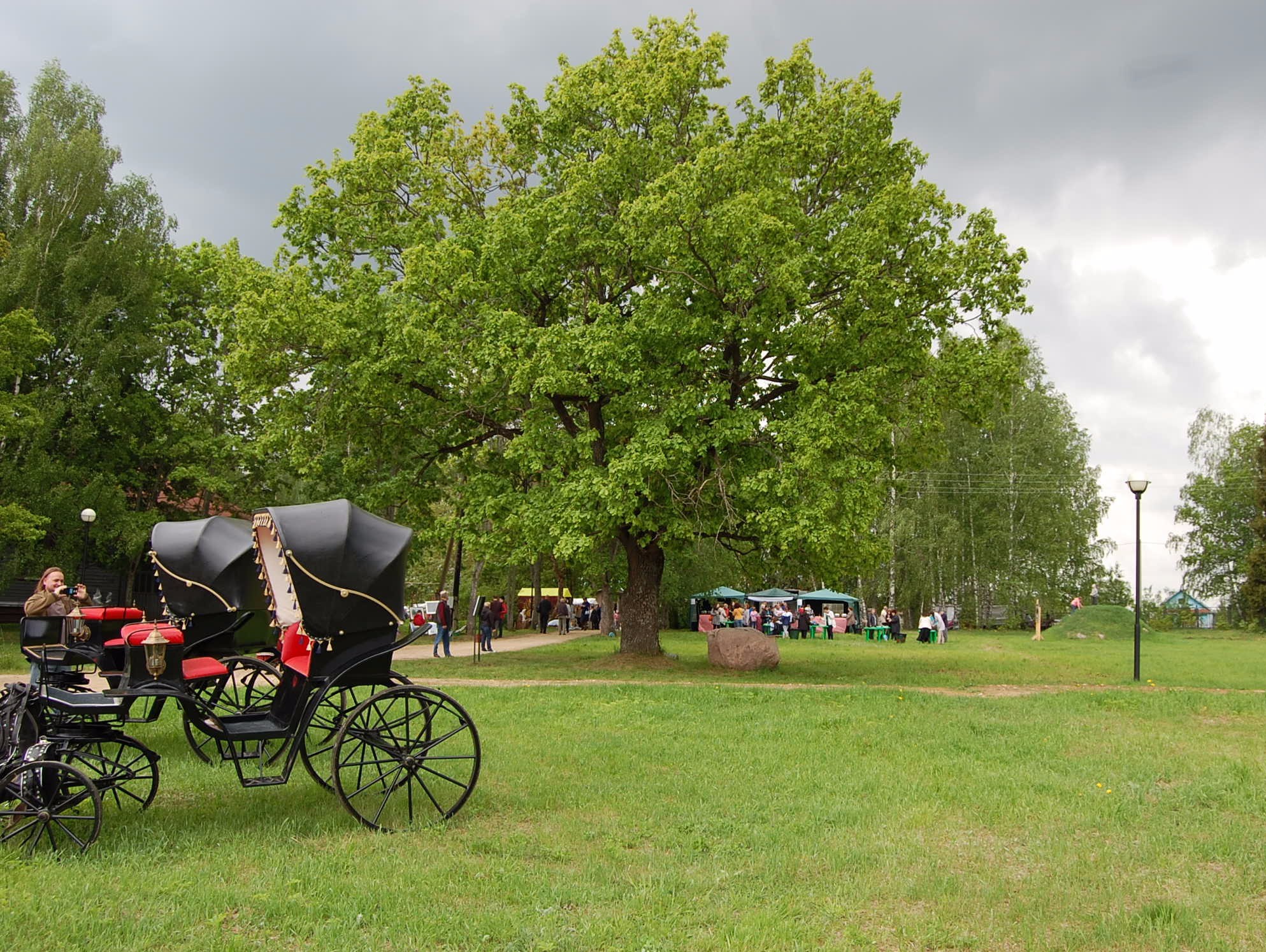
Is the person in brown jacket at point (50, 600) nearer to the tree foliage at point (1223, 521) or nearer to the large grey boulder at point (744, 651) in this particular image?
the large grey boulder at point (744, 651)

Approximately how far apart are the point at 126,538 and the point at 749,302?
20.5 metres

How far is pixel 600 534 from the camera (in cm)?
2064

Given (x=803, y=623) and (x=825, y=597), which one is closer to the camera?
(x=803, y=623)

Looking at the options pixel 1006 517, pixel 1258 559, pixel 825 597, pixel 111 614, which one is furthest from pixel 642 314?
pixel 1258 559

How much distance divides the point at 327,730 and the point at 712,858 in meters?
4.56

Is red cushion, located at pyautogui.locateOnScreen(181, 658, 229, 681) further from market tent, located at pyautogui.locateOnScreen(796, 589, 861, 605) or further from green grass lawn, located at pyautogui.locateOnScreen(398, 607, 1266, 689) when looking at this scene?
market tent, located at pyautogui.locateOnScreen(796, 589, 861, 605)

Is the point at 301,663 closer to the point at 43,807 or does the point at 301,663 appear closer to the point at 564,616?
the point at 43,807

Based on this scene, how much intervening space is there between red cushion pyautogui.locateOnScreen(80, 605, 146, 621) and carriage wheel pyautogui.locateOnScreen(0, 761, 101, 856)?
84.6 inches

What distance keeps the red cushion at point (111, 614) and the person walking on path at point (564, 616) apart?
110 ft

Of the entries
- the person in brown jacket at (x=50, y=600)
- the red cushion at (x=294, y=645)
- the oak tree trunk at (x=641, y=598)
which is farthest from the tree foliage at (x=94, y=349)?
the red cushion at (x=294, y=645)

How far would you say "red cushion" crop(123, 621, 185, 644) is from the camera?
Result: 7773 mm

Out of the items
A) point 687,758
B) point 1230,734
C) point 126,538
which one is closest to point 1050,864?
point 687,758

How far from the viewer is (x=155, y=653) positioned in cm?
767

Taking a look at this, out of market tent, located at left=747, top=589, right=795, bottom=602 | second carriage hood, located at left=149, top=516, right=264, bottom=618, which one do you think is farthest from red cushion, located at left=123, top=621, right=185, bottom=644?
market tent, located at left=747, top=589, right=795, bottom=602
